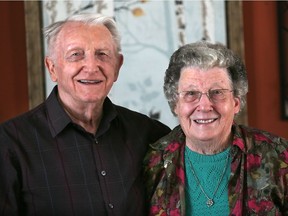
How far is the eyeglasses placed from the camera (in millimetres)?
1727

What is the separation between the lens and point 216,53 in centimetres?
174

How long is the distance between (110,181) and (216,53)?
58cm

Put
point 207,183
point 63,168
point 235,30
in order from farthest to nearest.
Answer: point 235,30, point 207,183, point 63,168

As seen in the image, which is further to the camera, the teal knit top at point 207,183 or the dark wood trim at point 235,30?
the dark wood trim at point 235,30

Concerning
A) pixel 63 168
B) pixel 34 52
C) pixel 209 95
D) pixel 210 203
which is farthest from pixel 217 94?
pixel 34 52

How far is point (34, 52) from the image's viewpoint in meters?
2.66

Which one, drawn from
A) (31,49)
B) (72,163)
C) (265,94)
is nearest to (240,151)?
(72,163)

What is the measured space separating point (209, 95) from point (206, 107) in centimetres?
4

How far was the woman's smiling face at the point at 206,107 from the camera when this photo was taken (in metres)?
1.72

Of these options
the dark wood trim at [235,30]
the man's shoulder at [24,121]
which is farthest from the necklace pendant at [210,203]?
the dark wood trim at [235,30]

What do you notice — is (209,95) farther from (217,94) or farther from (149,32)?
(149,32)

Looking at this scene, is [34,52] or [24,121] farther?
[34,52]

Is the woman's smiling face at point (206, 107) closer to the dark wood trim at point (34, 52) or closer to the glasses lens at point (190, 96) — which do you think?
the glasses lens at point (190, 96)

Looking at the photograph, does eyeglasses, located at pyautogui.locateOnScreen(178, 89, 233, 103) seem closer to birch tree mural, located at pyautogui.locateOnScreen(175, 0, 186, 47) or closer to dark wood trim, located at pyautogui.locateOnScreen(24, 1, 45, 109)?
birch tree mural, located at pyautogui.locateOnScreen(175, 0, 186, 47)
